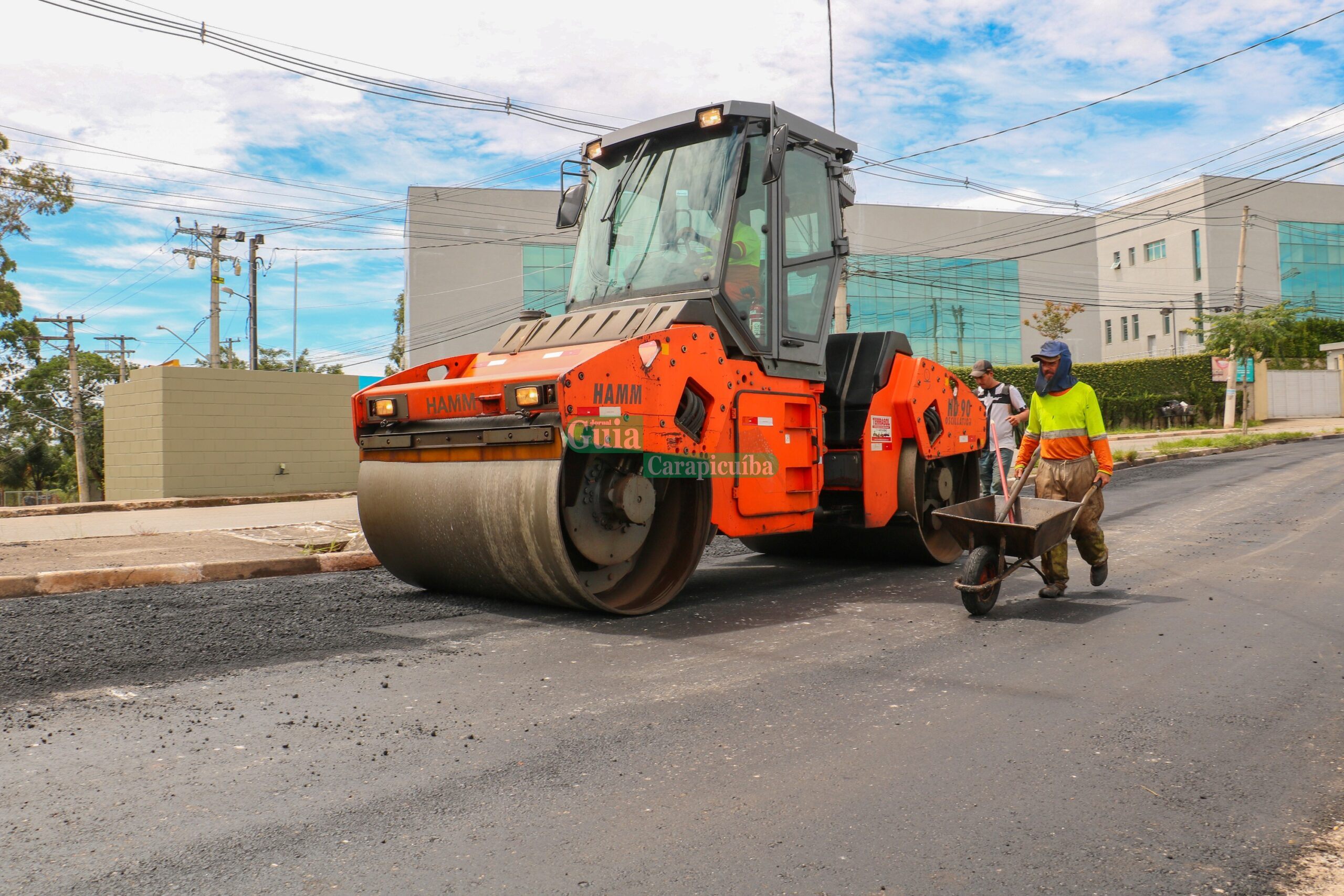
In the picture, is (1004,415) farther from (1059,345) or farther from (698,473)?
(698,473)

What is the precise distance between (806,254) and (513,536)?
303 cm

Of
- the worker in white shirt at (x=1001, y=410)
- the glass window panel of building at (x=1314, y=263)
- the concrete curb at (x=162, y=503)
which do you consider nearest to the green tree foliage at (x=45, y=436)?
the concrete curb at (x=162, y=503)

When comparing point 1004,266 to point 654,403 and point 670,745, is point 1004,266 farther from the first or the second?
point 670,745

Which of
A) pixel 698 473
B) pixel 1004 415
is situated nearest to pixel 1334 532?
pixel 1004 415

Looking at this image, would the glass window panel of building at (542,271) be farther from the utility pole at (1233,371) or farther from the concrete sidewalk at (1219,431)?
the concrete sidewalk at (1219,431)

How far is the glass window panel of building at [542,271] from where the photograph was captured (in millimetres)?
53688

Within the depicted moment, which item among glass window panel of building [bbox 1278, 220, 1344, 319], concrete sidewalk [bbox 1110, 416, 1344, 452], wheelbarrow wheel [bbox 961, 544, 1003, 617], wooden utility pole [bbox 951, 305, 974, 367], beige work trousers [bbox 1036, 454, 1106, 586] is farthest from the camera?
wooden utility pole [bbox 951, 305, 974, 367]

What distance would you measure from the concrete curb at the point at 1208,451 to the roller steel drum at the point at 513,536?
560 inches

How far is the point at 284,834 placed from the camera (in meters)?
3.03

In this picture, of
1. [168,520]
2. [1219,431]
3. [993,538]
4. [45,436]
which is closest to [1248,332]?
[1219,431]

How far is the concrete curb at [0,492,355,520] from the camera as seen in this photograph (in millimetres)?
14531

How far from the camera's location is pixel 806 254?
750 centimetres

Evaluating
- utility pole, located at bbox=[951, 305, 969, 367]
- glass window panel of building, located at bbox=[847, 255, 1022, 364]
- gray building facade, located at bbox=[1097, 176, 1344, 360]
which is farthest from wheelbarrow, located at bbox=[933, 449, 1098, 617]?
utility pole, located at bbox=[951, 305, 969, 367]

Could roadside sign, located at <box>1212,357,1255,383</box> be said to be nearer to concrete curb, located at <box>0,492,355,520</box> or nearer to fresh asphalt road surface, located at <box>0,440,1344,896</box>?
concrete curb, located at <box>0,492,355,520</box>
